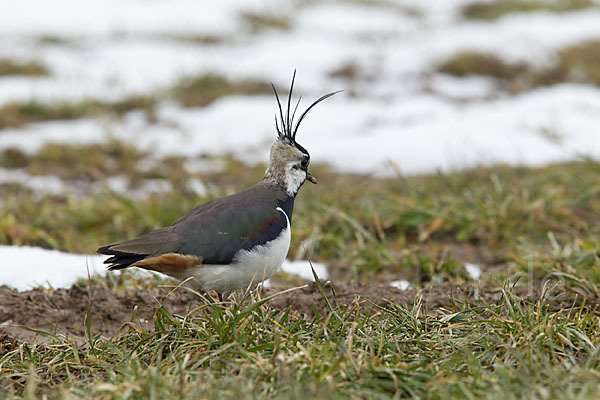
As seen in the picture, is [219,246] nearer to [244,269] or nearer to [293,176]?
[244,269]

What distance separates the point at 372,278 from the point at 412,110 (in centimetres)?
496

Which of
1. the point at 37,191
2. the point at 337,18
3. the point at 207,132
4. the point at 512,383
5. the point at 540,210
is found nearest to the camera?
the point at 512,383

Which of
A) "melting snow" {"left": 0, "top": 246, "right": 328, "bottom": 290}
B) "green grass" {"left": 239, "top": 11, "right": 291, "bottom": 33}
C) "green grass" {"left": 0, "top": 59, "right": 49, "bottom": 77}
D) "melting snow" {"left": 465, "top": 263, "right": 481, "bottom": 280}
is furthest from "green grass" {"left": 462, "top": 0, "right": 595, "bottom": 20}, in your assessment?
"melting snow" {"left": 0, "top": 246, "right": 328, "bottom": 290}

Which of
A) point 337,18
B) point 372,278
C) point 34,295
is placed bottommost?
point 372,278

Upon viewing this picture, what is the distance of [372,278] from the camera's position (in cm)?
465

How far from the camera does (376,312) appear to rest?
355 cm

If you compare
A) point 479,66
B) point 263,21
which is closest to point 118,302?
point 479,66

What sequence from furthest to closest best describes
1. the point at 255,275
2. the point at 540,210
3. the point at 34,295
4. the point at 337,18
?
1. the point at 337,18
2. the point at 540,210
3. the point at 34,295
4. the point at 255,275

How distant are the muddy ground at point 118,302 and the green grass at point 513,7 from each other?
1055cm

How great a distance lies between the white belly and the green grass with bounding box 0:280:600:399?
10.2 inches

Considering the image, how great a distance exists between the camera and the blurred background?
214 inches

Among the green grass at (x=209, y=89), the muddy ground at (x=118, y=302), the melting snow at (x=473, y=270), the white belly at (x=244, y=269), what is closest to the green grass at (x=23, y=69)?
the green grass at (x=209, y=89)

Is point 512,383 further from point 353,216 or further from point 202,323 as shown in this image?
point 353,216

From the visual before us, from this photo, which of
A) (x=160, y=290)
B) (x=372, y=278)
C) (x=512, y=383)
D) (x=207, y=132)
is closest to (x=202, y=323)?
(x=160, y=290)
